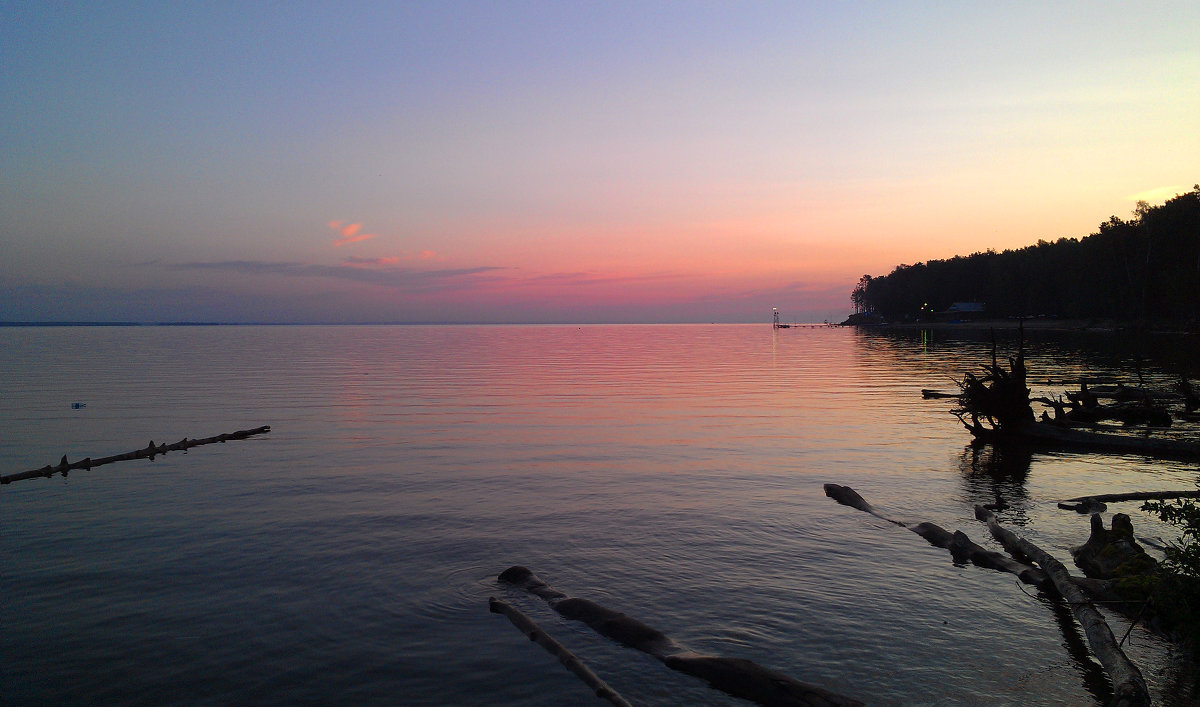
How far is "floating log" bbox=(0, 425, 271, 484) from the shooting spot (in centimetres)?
2289

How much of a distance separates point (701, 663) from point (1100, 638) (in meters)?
5.22

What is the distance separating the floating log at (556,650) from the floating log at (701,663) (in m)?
0.83

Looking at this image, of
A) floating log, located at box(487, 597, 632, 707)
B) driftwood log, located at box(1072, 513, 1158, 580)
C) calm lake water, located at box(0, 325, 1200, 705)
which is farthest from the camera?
driftwood log, located at box(1072, 513, 1158, 580)

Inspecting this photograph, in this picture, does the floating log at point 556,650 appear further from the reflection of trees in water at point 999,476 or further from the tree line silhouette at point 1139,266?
the tree line silhouette at point 1139,266

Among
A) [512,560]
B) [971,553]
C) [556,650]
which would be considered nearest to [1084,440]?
[971,553]

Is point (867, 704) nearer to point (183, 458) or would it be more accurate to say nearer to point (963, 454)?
point (963, 454)

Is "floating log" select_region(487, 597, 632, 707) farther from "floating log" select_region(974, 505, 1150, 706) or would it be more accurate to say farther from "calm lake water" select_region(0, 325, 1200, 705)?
"floating log" select_region(974, 505, 1150, 706)

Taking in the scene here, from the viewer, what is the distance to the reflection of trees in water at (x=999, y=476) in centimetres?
1964

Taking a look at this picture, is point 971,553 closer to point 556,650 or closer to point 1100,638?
point 1100,638

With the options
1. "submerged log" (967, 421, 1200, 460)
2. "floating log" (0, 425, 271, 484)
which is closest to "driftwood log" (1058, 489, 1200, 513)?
"submerged log" (967, 421, 1200, 460)

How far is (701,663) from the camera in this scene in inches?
388

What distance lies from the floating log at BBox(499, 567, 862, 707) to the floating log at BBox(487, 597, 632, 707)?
830 millimetres

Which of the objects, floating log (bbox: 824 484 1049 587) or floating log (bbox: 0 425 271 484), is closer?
floating log (bbox: 824 484 1049 587)

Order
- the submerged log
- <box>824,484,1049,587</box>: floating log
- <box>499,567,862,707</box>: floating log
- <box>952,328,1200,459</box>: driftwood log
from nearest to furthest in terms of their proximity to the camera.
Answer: <box>499,567,862,707</box>: floating log < <box>824,484,1049,587</box>: floating log < the submerged log < <box>952,328,1200,459</box>: driftwood log
